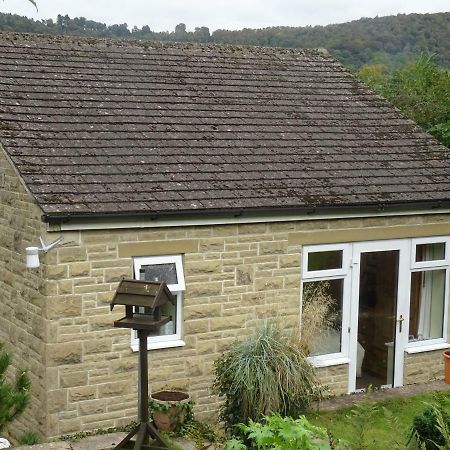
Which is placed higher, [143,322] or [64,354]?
[143,322]

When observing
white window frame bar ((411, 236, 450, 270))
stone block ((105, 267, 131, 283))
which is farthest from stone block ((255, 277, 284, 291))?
white window frame bar ((411, 236, 450, 270))

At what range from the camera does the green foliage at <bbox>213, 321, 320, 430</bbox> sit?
9.51m

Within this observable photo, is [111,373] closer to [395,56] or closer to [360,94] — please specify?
[360,94]

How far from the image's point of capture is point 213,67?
14.7 metres

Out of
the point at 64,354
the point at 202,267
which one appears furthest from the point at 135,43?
the point at 64,354

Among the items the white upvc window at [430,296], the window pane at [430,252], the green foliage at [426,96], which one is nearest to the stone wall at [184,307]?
the window pane at [430,252]

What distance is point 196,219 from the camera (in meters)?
11.0

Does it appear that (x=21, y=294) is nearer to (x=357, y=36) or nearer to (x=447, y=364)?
(x=447, y=364)

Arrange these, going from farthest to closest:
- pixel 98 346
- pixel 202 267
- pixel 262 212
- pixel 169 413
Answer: pixel 262 212 < pixel 202 267 < pixel 98 346 < pixel 169 413

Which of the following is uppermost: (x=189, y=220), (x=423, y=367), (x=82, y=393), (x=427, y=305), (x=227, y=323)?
(x=189, y=220)

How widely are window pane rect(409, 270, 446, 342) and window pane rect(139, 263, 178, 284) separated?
461cm

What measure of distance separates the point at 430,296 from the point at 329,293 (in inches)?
87.7

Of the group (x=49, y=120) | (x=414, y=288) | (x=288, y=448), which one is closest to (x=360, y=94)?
(x=414, y=288)

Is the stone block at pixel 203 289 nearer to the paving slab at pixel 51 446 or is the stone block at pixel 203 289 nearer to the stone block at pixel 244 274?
the stone block at pixel 244 274
